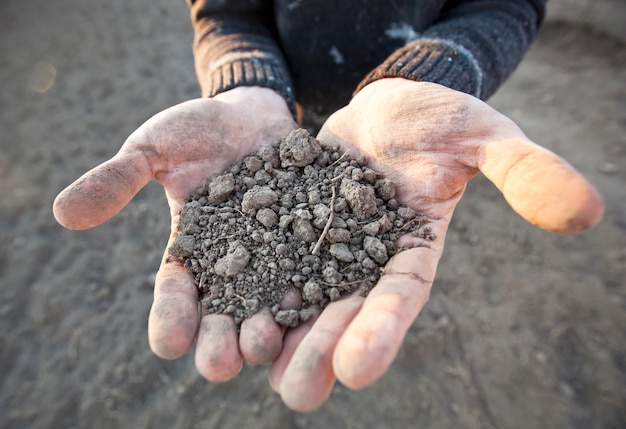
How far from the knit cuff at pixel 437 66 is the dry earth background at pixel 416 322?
1.25 meters

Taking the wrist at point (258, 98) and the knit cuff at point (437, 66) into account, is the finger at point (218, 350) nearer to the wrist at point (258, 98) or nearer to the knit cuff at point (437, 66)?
the wrist at point (258, 98)

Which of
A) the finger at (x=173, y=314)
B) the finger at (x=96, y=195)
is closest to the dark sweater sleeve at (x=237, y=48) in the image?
the finger at (x=96, y=195)

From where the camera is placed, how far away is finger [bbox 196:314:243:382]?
1.10 meters

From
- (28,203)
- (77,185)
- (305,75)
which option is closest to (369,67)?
(305,75)

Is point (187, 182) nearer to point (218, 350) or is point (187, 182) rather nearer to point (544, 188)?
point (218, 350)

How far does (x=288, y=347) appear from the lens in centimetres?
118

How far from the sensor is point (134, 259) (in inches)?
105

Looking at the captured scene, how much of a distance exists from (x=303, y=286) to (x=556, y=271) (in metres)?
1.81

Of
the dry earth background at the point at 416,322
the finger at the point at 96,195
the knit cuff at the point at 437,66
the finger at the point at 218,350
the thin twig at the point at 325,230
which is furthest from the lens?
the dry earth background at the point at 416,322

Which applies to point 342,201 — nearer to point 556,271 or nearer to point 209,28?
point 209,28

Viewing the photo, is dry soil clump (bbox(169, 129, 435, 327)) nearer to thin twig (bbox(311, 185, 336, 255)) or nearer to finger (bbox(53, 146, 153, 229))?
thin twig (bbox(311, 185, 336, 255))

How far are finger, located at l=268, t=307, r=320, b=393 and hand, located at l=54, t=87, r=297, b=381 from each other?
0.03 m

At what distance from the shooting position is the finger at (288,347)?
3.73 feet

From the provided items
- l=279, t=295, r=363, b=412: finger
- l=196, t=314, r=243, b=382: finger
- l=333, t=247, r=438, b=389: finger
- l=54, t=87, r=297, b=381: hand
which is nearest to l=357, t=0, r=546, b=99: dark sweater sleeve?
l=54, t=87, r=297, b=381: hand
